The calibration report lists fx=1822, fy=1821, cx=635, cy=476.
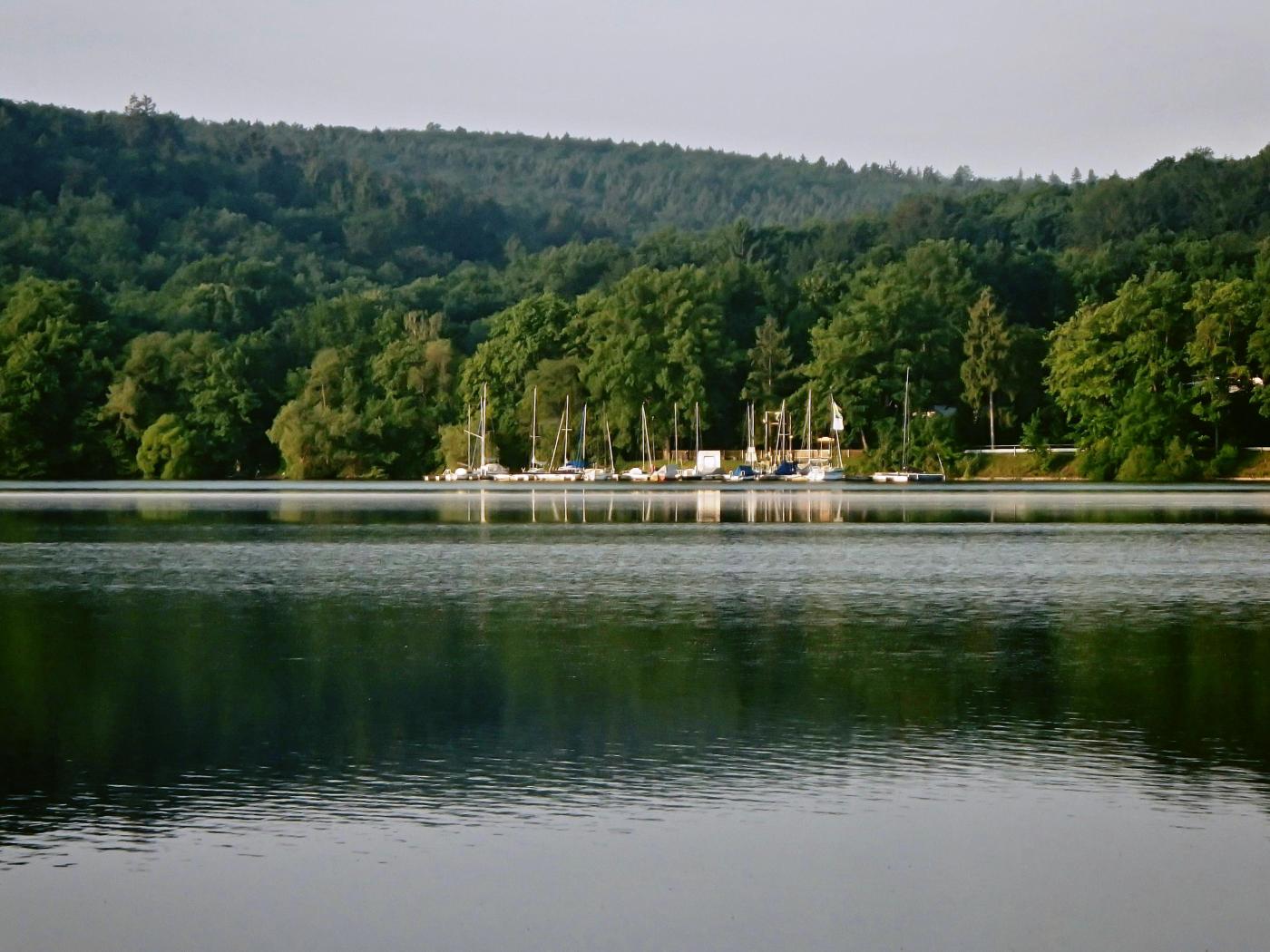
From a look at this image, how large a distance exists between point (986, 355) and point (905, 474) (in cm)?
951

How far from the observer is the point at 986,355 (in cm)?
11606

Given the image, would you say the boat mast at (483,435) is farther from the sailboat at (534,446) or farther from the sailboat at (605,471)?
the sailboat at (605,471)

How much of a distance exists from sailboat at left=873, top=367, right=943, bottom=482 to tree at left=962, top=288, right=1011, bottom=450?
164 inches

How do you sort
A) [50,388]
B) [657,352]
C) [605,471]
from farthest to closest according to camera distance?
[605,471], [657,352], [50,388]

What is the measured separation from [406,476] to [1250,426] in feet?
203

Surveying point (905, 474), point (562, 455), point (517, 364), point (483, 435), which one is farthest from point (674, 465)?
point (905, 474)

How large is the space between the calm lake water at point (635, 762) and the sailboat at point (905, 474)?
77792 mm

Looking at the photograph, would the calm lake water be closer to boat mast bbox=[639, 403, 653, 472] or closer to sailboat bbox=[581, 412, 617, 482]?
boat mast bbox=[639, 403, 653, 472]

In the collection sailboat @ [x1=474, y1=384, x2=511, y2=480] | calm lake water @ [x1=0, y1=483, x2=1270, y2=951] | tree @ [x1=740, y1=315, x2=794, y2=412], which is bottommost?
calm lake water @ [x1=0, y1=483, x2=1270, y2=951]

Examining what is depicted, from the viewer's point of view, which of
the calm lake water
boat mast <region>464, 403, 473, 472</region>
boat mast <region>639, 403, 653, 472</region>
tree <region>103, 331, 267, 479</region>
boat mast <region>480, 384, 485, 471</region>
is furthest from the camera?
boat mast <region>464, 403, 473, 472</region>

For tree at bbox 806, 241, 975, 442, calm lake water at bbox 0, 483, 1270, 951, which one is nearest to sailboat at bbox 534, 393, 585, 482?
tree at bbox 806, 241, 975, 442

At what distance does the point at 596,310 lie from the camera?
443ft

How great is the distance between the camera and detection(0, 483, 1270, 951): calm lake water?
11734 millimetres

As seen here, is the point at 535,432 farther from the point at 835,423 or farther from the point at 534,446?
the point at 835,423
